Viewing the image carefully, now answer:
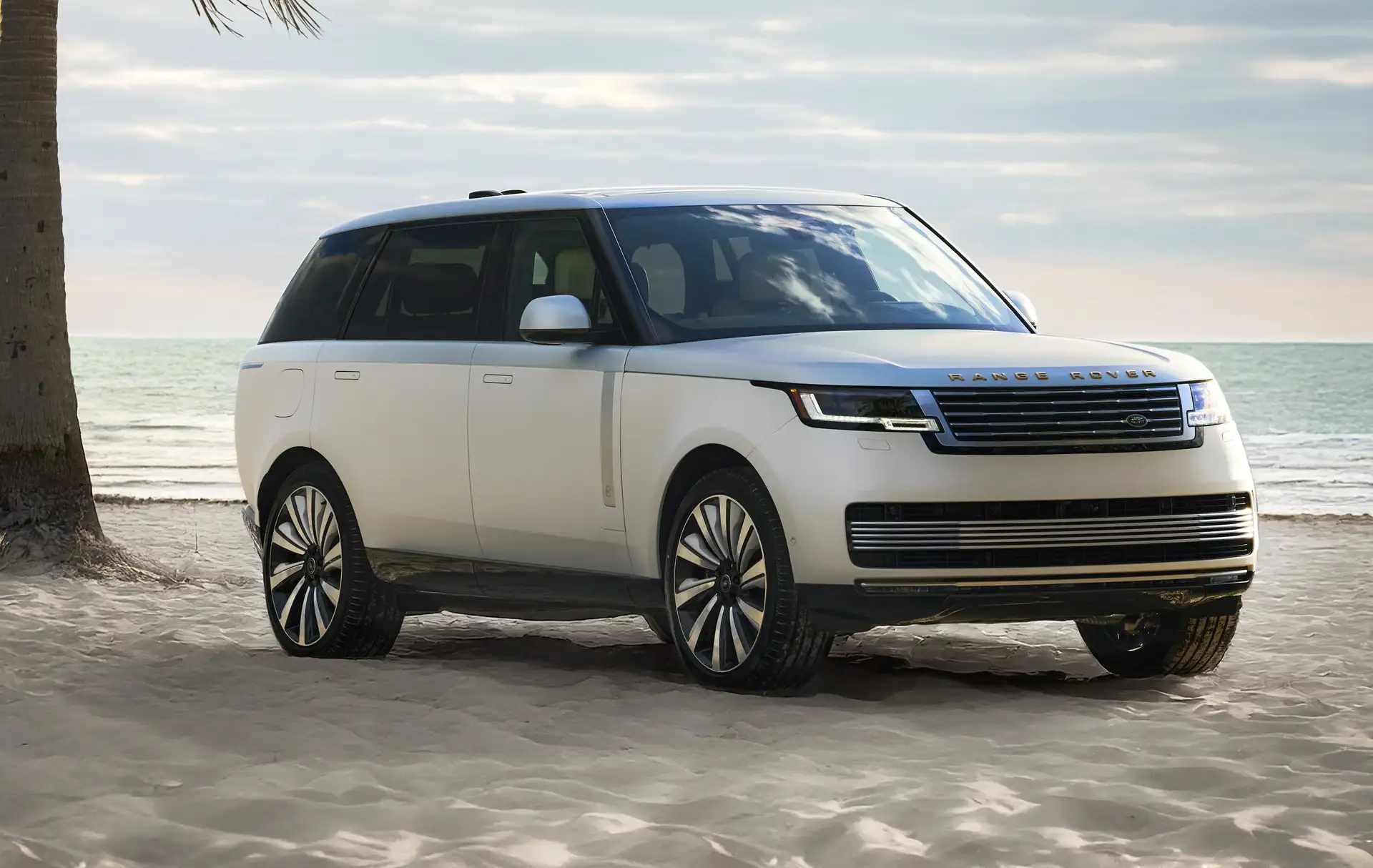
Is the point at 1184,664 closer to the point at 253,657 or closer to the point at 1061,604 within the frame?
the point at 1061,604

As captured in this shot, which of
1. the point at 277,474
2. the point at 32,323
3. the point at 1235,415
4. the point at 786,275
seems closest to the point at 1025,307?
the point at 786,275

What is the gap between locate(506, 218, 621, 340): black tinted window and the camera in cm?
827

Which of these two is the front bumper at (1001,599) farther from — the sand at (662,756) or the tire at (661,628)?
the tire at (661,628)

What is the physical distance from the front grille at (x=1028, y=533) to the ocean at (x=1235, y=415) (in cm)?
1659

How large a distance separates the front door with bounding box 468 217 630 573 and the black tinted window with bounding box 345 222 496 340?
263 mm

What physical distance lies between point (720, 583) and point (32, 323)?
7.60 m

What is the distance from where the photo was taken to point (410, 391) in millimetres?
8992

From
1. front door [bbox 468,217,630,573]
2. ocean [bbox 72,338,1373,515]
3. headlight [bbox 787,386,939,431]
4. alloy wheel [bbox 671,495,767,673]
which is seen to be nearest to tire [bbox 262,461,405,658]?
front door [bbox 468,217,630,573]

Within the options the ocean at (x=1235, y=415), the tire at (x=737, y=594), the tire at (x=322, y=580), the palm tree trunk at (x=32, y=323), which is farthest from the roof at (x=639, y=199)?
the ocean at (x=1235, y=415)

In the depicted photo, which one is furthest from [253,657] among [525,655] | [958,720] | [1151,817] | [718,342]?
[1151,817]

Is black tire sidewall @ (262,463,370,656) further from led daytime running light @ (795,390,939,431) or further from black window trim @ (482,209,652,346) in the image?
led daytime running light @ (795,390,939,431)

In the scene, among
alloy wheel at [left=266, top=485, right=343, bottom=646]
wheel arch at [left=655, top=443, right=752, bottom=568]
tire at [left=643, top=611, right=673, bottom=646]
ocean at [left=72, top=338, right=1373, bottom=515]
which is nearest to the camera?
wheel arch at [left=655, top=443, right=752, bottom=568]

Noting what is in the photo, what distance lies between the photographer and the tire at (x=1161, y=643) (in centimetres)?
809

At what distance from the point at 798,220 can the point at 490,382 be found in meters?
1.50
